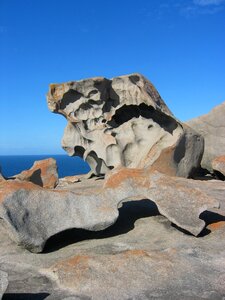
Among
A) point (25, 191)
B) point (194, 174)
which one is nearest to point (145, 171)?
point (25, 191)

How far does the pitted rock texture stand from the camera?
12.6m

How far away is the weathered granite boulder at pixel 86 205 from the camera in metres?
6.29

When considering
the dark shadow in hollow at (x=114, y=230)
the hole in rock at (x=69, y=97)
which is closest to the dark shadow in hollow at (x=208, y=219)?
the dark shadow in hollow at (x=114, y=230)

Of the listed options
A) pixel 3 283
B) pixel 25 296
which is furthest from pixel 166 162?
pixel 3 283

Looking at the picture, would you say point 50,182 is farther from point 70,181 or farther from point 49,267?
point 49,267

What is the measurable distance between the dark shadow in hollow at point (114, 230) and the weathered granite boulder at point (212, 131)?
698cm

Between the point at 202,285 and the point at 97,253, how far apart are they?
67.3 inches

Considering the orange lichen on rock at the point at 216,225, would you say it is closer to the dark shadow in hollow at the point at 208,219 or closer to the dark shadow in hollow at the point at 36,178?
the dark shadow in hollow at the point at 208,219

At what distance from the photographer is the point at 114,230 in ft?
23.9

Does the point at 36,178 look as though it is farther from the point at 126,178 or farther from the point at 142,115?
the point at 126,178

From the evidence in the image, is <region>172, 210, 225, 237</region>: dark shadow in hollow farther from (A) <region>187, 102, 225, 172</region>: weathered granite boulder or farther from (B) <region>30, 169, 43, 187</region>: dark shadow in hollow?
(A) <region>187, 102, 225, 172</region>: weathered granite boulder

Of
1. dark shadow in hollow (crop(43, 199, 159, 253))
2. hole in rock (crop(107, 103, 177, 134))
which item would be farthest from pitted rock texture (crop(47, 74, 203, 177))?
dark shadow in hollow (crop(43, 199, 159, 253))

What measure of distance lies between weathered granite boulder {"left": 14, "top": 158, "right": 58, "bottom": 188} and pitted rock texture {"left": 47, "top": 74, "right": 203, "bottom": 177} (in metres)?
1.51

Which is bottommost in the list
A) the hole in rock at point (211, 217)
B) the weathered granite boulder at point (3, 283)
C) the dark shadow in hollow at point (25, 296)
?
Answer: the hole in rock at point (211, 217)
